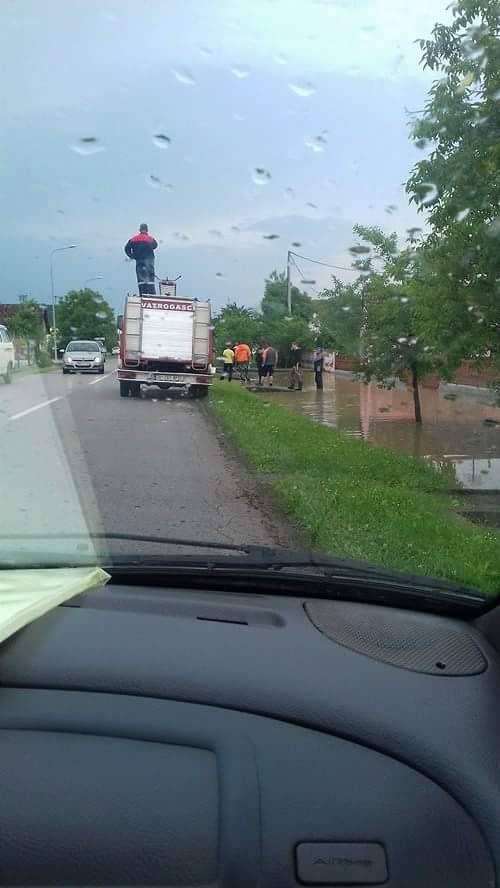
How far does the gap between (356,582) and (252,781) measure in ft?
4.36

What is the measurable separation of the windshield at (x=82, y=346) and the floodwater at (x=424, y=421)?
392 cm

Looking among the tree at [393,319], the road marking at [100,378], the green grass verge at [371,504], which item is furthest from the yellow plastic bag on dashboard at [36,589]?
the road marking at [100,378]

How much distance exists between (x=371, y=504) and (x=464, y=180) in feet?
8.65

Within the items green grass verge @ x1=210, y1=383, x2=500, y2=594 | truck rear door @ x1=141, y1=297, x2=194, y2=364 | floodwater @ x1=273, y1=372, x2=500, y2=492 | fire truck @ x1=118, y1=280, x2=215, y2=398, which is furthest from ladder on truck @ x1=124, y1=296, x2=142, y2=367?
green grass verge @ x1=210, y1=383, x2=500, y2=594

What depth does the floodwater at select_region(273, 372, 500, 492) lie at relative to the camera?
10.7 m

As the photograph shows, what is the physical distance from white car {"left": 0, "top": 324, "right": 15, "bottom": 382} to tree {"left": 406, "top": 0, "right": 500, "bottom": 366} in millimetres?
7840

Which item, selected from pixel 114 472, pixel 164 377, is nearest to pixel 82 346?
pixel 114 472

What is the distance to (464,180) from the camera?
677cm

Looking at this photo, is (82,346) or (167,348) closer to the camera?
(82,346)

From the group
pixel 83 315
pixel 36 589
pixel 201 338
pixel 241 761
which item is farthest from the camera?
pixel 201 338

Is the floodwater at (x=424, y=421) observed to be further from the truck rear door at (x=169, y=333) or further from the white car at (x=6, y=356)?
the white car at (x=6, y=356)

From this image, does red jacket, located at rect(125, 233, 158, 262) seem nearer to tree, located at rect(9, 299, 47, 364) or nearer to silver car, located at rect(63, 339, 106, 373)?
tree, located at rect(9, 299, 47, 364)

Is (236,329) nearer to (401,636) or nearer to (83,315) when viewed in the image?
(83,315)

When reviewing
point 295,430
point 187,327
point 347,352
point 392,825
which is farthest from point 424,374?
point 392,825
